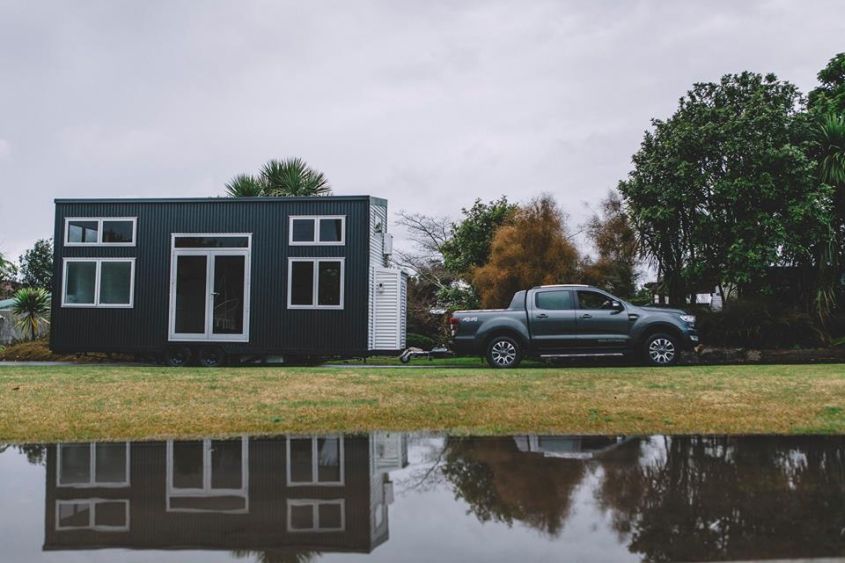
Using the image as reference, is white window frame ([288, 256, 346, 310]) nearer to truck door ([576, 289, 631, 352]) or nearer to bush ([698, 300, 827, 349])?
A: truck door ([576, 289, 631, 352])

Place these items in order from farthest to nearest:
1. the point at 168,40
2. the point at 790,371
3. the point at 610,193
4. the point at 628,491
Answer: the point at 610,193 → the point at 168,40 → the point at 790,371 → the point at 628,491

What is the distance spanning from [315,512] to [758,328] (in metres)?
15.1

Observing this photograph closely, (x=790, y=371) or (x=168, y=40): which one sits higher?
(x=168, y=40)

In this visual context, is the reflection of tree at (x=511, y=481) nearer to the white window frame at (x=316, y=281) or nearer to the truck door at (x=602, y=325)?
the truck door at (x=602, y=325)

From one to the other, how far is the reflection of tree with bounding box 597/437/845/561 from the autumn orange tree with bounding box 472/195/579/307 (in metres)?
15.1

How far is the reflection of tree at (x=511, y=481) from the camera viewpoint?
13.1 feet

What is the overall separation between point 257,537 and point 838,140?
18597mm

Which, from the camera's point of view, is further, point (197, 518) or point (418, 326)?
point (418, 326)

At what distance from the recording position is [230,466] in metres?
5.14

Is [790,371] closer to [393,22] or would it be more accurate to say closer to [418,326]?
[393,22]

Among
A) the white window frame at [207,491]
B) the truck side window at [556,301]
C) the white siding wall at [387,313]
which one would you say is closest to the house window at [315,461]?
the white window frame at [207,491]

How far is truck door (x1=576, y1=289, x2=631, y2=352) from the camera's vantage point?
14750mm

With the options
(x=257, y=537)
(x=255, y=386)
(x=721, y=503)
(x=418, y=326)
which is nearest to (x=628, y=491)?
(x=721, y=503)

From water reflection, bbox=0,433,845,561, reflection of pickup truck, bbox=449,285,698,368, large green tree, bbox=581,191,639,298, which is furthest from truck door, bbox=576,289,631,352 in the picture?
water reflection, bbox=0,433,845,561
